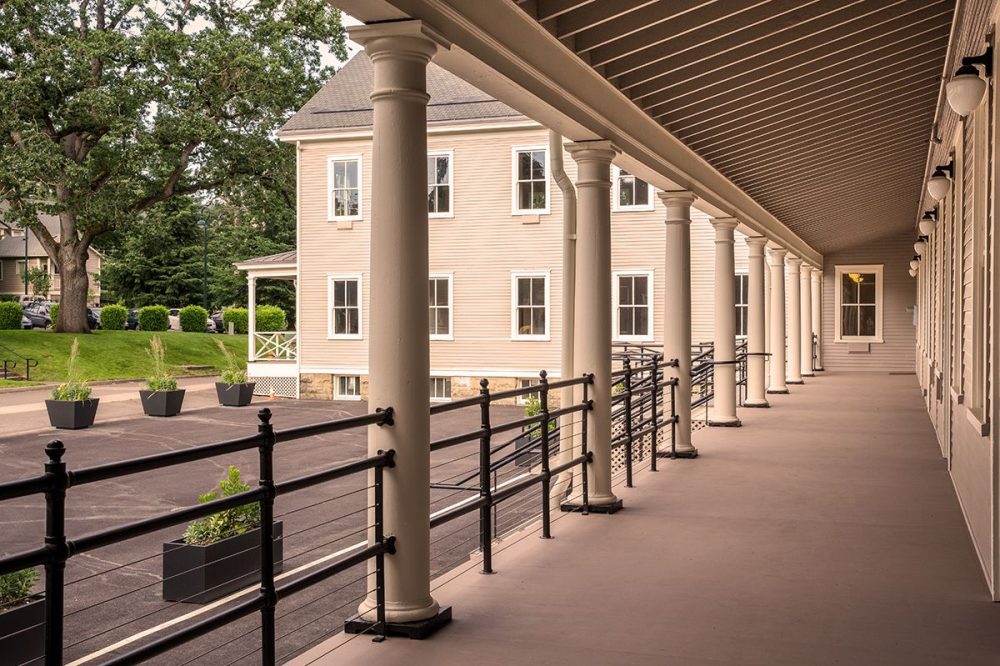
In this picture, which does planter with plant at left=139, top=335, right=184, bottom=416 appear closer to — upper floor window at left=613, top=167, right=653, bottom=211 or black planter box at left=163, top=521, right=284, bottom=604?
upper floor window at left=613, top=167, right=653, bottom=211

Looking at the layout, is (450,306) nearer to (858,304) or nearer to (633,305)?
(633,305)

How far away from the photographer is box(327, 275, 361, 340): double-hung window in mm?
25188

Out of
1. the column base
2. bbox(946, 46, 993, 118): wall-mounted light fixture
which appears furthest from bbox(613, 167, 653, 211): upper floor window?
the column base

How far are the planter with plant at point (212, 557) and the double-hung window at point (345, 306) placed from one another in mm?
17611

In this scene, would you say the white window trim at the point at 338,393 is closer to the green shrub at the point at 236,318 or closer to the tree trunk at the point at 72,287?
the tree trunk at the point at 72,287

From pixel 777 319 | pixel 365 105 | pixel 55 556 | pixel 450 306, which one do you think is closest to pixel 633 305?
pixel 450 306

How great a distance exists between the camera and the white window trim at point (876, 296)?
26156 millimetres

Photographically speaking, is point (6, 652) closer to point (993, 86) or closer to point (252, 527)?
point (252, 527)

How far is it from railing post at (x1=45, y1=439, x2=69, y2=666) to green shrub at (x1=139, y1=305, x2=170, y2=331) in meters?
40.2

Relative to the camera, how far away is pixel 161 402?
21.9 meters

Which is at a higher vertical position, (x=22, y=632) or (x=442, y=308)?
(x=442, y=308)

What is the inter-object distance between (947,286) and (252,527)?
22.9ft

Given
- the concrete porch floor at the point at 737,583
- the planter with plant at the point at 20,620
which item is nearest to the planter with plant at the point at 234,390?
the concrete porch floor at the point at 737,583

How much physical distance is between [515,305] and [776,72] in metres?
16.3
